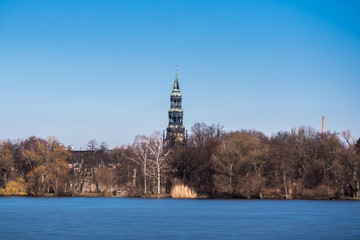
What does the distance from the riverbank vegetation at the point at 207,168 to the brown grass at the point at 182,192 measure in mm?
148

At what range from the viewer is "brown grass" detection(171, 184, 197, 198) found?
85312 millimetres

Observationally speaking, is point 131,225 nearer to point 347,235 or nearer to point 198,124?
point 347,235

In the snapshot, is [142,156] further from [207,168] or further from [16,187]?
[16,187]

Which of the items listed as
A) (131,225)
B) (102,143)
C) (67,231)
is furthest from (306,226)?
(102,143)

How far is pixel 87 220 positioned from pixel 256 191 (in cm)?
4046

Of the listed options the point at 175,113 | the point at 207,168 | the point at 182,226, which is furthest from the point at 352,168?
the point at 175,113

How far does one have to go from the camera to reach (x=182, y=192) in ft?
281

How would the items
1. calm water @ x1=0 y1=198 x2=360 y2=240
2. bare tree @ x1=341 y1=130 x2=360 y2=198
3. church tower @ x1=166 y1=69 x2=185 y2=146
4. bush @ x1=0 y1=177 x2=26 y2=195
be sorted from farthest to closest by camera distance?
church tower @ x1=166 y1=69 x2=185 y2=146
bush @ x1=0 y1=177 x2=26 y2=195
bare tree @ x1=341 y1=130 x2=360 y2=198
calm water @ x1=0 y1=198 x2=360 y2=240

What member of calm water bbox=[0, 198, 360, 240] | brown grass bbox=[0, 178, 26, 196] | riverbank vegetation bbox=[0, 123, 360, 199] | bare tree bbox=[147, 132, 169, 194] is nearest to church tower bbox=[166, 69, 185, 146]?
riverbank vegetation bbox=[0, 123, 360, 199]

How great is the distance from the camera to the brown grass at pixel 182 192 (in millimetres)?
85312

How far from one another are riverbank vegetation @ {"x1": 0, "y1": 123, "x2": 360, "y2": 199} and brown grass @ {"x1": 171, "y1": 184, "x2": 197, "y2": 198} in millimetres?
148

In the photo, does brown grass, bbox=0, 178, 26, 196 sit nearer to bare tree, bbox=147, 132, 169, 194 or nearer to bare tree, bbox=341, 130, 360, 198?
bare tree, bbox=147, 132, 169, 194

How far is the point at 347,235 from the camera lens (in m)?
33.4

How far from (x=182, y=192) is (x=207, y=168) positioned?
17.2 feet
